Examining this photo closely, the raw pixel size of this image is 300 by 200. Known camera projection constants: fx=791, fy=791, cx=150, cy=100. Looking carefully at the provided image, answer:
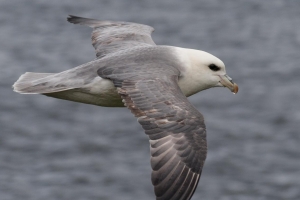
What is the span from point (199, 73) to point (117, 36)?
5.77 ft

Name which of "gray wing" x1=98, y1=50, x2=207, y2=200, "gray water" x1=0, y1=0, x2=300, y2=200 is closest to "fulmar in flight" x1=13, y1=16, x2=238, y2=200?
"gray wing" x1=98, y1=50, x2=207, y2=200

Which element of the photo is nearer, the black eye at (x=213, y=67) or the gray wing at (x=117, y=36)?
the black eye at (x=213, y=67)

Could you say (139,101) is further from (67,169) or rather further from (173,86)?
(67,169)

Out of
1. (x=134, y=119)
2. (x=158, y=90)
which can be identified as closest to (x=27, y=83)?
(x=158, y=90)

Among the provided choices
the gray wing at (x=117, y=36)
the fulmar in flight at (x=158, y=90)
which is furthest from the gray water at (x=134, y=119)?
the fulmar in flight at (x=158, y=90)

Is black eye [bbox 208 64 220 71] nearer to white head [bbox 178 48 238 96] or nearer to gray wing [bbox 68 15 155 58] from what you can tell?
white head [bbox 178 48 238 96]

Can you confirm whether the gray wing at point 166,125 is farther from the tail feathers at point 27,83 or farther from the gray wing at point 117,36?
the gray wing at point 117,36

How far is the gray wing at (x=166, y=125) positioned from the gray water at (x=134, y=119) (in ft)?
33.5

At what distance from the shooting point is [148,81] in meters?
8.00

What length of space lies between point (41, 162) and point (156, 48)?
11.2 metres

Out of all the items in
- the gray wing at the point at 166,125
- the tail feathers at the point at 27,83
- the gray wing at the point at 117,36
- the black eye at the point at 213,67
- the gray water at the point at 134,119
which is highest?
the gray water at the point at 134,119

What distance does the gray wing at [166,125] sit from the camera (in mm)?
7129

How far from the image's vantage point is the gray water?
61.2 ft

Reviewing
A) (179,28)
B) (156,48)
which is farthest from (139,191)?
(156,48)
